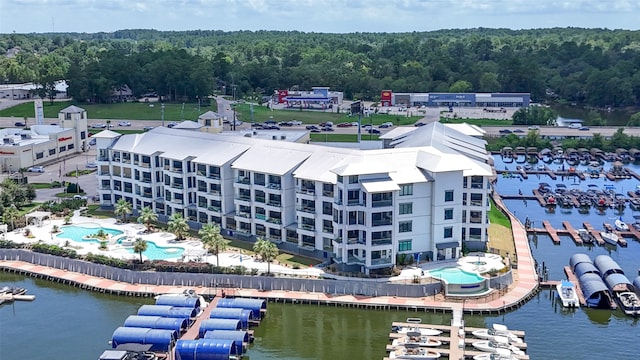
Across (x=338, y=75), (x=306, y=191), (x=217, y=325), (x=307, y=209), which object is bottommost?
(x=217, y=325)

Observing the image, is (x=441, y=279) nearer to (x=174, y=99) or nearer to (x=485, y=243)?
(x=485, y=243)

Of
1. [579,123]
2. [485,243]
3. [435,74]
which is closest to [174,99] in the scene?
[435,74]

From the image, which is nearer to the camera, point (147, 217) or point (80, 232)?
point (147, 217)

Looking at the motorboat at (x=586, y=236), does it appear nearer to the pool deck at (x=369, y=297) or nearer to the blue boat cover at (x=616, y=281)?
the pool deck at (x=369, y=297)

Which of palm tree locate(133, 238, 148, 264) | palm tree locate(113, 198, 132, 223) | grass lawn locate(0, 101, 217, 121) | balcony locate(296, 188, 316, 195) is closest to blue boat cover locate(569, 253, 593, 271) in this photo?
balcony locate(296, 188, 316, 195)

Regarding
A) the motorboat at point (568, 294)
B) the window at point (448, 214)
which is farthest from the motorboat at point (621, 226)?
the window at point (448, 214)

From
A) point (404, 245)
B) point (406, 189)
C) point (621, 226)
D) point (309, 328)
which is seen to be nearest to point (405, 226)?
point (404, 245)

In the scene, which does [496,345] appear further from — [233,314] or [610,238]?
[610,238]

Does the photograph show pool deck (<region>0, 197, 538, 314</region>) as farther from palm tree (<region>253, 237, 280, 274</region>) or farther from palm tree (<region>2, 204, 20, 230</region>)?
palm tree (<region>2, 204, 20, 230</region>)
